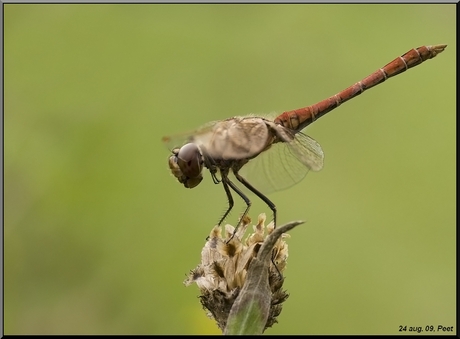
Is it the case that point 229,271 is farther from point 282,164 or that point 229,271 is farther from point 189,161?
point 282,164

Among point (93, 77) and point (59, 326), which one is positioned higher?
point (93, 77)

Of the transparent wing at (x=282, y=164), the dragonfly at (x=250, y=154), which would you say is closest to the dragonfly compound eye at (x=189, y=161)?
the dragonfly at (x=250, y=154)

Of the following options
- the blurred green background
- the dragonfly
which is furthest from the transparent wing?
the blurred green background

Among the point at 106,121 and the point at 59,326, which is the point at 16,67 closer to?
the point at 106,121

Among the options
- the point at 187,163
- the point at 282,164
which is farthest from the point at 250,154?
the point at 187,163

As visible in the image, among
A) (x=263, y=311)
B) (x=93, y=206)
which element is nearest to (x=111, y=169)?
(x=93, y=206)

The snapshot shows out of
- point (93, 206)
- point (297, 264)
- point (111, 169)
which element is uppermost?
point (111, 169)

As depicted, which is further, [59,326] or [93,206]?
[93,206]

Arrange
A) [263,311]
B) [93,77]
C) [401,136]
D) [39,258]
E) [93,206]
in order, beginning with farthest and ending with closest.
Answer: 1. [401,136]
2. [93,77]
3. [93,206]
4. [39,258]
5. [263,311]

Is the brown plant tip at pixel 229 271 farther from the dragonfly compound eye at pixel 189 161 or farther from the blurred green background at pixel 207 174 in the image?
the blurred green background at pixel 207 174
